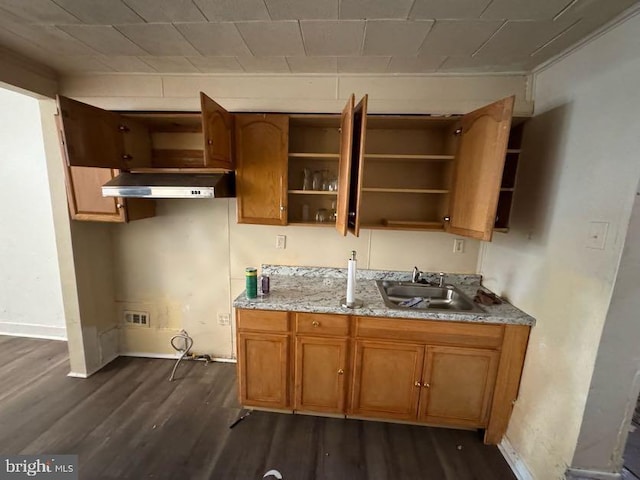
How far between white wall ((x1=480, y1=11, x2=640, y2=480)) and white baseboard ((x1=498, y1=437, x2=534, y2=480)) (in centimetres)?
4

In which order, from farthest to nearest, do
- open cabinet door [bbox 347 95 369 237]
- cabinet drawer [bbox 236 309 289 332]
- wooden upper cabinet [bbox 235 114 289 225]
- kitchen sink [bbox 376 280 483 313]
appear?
kitchen sink [bbox 376 280 483 313]
wooden upper cabinet [bbox 235 114 289 225]
cabinet drawer [bbox 236 309 289 332]
open cabinet door [bbox 347 95 369 237]

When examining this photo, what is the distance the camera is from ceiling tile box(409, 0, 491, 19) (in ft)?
3.55

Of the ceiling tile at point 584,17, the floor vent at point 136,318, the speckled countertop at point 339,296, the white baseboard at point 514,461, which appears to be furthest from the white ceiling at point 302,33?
the white baseboard at point 514,461

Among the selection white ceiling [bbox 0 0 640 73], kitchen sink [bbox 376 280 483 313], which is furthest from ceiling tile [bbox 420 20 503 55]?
kitchen sink [bbox 376 280 483 313]

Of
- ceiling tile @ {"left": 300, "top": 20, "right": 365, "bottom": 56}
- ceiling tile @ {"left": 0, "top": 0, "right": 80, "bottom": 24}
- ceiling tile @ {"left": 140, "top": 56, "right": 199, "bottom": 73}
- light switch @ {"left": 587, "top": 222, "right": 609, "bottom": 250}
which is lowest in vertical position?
light switch @ {"left": 587, "top": 222, "right": 609, "bottom": 250}

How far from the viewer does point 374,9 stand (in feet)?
3.71

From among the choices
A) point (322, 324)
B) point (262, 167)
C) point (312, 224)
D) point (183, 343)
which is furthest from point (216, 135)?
point (183, 343)

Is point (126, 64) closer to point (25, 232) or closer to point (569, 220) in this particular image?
point (25, 232)

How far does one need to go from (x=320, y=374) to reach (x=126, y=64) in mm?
2435

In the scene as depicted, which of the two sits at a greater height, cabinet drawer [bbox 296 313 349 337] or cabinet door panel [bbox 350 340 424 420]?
cabinet drawer [bbox 296 313 349 337]

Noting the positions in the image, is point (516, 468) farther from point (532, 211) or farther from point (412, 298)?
point (532, 211)

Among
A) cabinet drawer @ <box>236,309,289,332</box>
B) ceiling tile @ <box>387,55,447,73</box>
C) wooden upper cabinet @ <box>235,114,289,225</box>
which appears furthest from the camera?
wooden upper cabinet @ <box>235,114,289,225</box>

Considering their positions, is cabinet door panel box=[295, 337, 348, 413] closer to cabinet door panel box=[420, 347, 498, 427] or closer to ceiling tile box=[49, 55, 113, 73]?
cabinet door panel box=[420, 347, 498, 427]

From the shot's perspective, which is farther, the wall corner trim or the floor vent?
the floor vent
